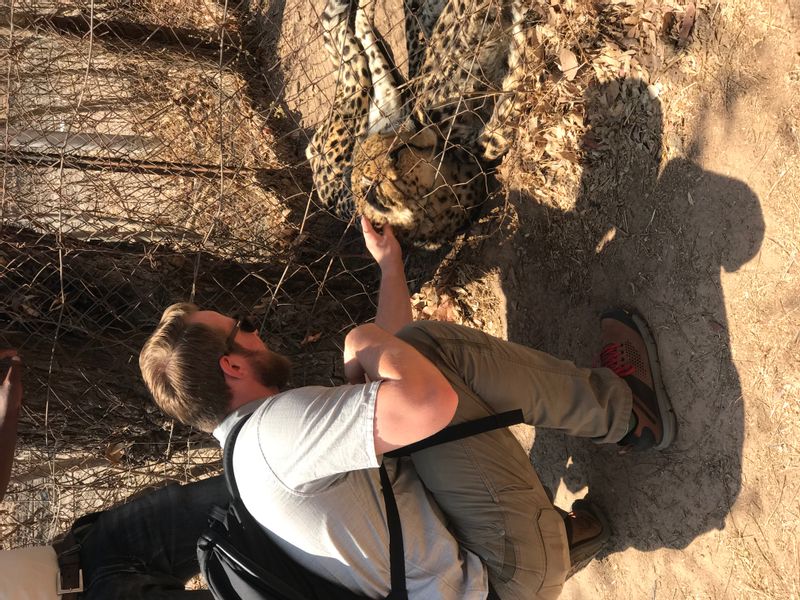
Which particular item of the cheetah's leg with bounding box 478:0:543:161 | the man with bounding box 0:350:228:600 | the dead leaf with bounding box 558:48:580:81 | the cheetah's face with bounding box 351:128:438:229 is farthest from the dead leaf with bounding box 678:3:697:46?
the man with bounding box 0:350:228:600

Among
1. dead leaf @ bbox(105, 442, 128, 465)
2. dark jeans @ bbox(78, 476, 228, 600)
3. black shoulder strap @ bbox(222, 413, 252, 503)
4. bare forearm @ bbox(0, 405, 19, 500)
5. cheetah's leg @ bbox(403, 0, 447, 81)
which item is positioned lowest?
dead leaf @ bbox(105, 442, 128, 465)

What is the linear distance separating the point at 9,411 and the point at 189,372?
3.98ft

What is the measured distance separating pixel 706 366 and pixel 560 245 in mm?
981

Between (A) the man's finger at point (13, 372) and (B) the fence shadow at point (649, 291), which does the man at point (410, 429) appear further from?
(A) the man's finger at point (13, 372)

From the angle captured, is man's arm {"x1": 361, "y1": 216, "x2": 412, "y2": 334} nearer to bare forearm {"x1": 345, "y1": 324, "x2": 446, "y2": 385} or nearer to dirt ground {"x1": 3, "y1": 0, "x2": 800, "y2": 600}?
bare forearm {"x1": 345, "y1": 324, "x2": 446, "y2": 385}

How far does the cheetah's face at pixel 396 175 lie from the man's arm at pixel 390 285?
33 centimetres

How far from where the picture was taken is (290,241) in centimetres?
384

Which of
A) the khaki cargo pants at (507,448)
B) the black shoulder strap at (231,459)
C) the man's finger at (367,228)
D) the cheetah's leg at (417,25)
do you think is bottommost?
the khaki cargo pants at (507,448)

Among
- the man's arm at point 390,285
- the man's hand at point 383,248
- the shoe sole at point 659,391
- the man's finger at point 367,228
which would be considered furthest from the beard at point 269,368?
the shoe sole at point 659,391

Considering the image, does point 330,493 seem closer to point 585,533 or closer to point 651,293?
point 585,533

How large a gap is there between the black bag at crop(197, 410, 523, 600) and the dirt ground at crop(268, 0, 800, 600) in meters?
1.27

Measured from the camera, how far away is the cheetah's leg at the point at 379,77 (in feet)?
11.9

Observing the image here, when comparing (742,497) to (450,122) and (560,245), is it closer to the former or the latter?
(560,245)

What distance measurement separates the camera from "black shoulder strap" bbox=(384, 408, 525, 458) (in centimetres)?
202
